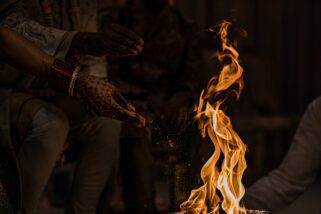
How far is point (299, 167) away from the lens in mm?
2141

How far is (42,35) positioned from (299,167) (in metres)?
1.13

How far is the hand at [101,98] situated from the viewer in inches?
65.9

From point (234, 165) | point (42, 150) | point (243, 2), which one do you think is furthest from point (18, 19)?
point (243, 2)

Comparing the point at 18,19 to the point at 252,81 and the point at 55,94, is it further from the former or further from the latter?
the point at 252,81

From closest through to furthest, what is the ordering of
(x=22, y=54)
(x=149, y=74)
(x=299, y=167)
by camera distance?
(x=22, y=54), (x=299, y=167), (x=149, y=74)

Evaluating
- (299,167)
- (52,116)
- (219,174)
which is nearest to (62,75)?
(52,116)

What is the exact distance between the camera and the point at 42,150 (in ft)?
5.85

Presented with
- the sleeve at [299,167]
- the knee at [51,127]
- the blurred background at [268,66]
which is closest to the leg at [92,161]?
the knee at [51,127]

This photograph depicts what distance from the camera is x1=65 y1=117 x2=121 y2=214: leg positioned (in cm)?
189

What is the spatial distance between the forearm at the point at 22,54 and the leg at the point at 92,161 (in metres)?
0.39

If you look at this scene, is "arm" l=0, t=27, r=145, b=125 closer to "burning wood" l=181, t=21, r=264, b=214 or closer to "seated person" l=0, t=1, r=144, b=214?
"seated person" l=0, t=1, r=144, b=214

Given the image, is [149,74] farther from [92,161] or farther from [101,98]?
[101,98]

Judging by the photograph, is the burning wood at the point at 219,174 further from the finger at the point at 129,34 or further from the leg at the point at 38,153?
the leg at the point at 38,153

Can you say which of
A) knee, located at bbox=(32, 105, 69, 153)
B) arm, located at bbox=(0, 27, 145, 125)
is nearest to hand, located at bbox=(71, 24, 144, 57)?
arm, located at bbox=(0, 27, 145, 125)
